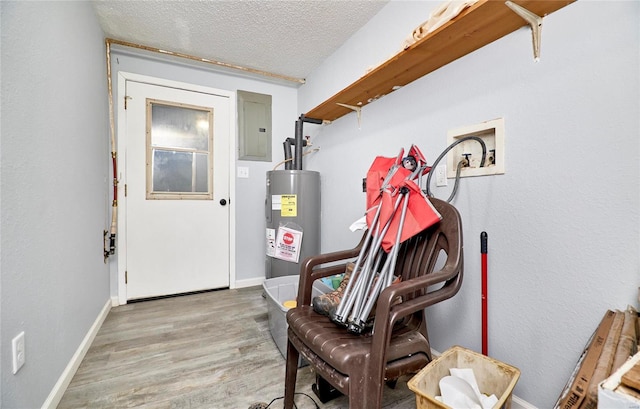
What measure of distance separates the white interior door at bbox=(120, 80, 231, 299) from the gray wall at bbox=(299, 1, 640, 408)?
2.28 metres

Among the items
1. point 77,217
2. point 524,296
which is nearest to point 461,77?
point 524,296

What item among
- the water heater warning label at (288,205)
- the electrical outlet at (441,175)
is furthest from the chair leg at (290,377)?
the water heater warning label at (288,205)

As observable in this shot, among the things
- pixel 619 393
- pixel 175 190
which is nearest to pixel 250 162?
pixel 175 190

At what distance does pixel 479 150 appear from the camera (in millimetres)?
1434

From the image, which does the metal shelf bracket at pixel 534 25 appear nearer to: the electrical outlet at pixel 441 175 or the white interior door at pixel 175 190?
the electrical outlet at pixel 441 175

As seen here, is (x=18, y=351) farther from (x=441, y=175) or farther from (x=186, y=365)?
(x=441, y=175)

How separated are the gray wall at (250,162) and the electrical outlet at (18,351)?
2.09 metres

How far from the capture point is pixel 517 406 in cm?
120

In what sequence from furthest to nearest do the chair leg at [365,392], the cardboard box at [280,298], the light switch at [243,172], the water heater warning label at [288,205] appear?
the light switch at [243,172]
the water heater warning label at [288,205]
the cardboard box at [280,298]
the chair leg at [365,392]

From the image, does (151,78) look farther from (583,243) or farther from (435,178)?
(583,243)

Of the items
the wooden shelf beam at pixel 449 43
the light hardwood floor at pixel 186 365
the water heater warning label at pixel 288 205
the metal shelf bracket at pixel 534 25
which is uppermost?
the wooden shelf beam at pixel 449 43

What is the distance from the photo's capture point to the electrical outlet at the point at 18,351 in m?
0.97

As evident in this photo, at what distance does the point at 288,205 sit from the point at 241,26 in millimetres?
1609

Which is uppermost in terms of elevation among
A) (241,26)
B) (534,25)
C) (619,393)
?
(241,26)
